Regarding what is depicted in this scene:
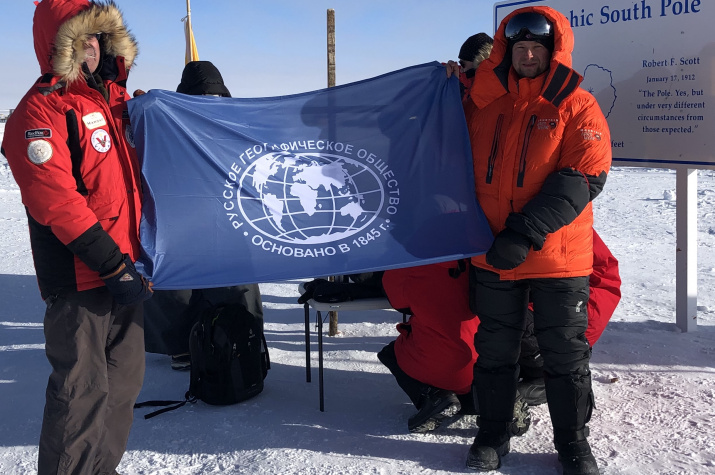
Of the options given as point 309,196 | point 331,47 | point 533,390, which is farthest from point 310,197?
point 331,47

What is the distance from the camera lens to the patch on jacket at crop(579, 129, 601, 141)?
2635 millimetres

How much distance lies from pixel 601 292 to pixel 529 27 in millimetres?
1691

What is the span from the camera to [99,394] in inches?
101

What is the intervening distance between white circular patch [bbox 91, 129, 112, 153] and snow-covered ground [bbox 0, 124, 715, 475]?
1.52m

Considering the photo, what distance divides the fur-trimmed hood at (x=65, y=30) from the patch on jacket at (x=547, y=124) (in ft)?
5.92

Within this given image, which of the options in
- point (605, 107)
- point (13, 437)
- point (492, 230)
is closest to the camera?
point (492, 230)

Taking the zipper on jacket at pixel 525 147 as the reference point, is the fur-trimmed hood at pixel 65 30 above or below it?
above

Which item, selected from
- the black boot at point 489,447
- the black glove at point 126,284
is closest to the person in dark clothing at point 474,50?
the black boot at point 489,447

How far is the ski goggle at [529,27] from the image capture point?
2.71 meters

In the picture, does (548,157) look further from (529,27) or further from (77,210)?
(77,210)

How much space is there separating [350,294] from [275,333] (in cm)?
151

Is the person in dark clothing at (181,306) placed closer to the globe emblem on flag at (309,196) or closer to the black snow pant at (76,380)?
the globe emblem on flag at (309,196)

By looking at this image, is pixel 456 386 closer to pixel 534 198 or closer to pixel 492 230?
pixel 492 230

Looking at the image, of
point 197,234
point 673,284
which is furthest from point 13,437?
point 673,284
